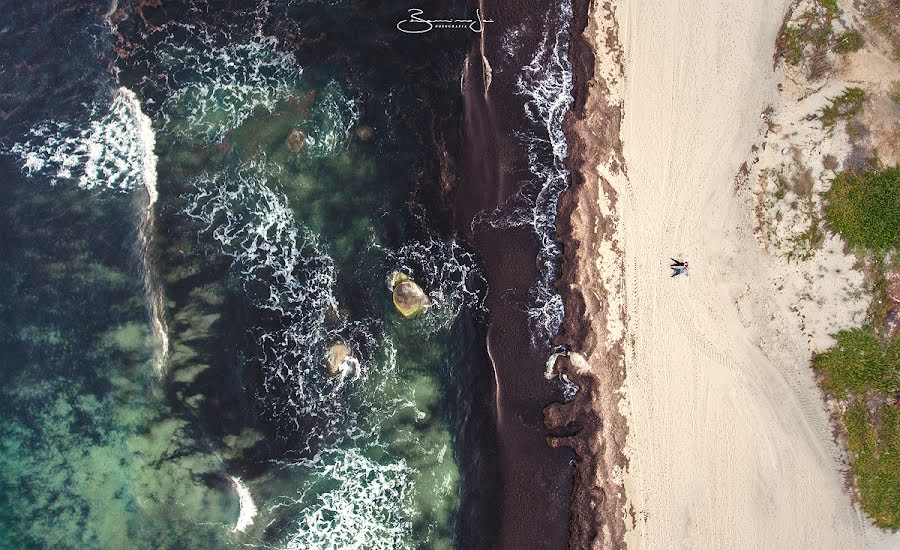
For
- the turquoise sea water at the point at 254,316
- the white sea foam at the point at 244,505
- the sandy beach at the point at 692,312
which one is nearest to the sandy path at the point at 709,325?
the sandy beach at the point at 692,312

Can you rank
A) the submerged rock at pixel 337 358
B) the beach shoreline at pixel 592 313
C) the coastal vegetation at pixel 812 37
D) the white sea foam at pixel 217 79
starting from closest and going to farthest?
the beach shoreline at pixel 592 313 → the coastal vegetation at pixel 812 37 → the submerged rock at pixel 337 358 → the white sea foam at pixel 217 79

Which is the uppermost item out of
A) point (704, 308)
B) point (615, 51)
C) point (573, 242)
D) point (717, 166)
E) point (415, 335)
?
point (615, 51)

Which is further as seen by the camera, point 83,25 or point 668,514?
point 83,25

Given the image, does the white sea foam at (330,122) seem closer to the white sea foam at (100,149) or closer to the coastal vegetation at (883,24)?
the white sea foam at (100,149)

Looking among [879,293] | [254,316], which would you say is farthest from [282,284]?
[879,293]

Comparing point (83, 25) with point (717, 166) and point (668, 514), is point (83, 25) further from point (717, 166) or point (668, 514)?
point (668, 514)

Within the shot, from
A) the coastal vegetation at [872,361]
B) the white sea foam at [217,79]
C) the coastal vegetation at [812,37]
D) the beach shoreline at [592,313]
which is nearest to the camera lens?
the beach shoreline at [592,313]

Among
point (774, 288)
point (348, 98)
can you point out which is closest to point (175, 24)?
point (348, 98)
